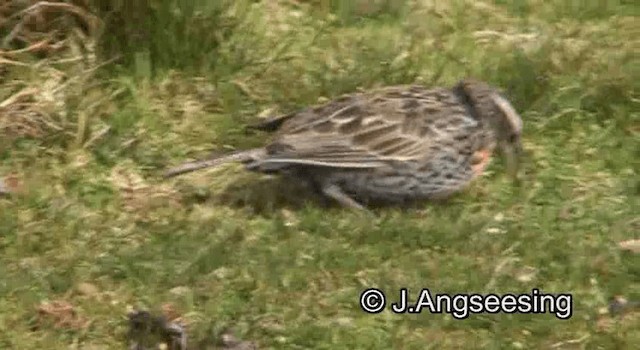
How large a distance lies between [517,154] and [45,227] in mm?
2017

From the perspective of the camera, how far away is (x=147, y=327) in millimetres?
6152

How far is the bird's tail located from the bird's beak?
1.07 m

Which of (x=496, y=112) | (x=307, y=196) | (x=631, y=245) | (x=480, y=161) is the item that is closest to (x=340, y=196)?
(x=307, y=196)

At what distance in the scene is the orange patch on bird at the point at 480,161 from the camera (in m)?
7.21

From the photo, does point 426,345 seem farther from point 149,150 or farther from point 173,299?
point 149,150

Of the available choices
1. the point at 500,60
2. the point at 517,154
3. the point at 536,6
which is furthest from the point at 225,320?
the point at 536,6

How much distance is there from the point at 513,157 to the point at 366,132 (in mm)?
713

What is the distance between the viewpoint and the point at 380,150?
279 inches

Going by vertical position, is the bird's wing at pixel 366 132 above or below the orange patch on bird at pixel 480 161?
above

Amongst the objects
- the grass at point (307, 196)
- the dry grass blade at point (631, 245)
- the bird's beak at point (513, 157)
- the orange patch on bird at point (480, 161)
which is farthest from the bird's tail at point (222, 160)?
the dry grass blade at point (631, 245)

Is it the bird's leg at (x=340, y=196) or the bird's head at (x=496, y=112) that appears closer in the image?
the bird's leg at (x=340, y=196)

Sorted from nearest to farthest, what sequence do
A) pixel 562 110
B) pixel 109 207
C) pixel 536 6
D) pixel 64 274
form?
1. pixel 64 274
2. pixel 109 207
3. pixel 562 110
4. pixel 536 6

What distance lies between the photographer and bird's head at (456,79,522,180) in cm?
734

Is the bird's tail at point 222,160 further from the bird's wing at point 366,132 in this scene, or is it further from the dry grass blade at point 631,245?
the dry grass blade at point 631,245
